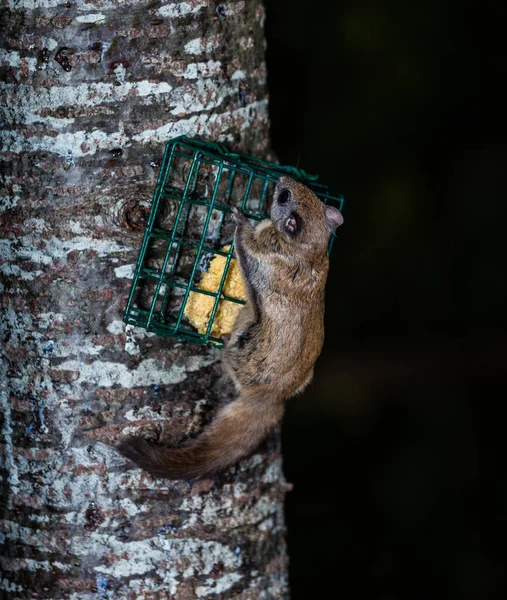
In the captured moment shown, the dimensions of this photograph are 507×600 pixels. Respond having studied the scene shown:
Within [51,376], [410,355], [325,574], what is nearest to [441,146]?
[410,355]

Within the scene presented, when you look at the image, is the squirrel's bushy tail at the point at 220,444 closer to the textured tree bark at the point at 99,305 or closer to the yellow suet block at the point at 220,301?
the textured tree bark at the point at 99,305

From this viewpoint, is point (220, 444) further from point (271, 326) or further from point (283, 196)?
point (283, 196)

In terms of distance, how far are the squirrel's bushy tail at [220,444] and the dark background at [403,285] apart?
257 centimetres

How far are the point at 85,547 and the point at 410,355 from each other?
3.76 meters

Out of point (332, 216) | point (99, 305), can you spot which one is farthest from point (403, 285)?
point (99, 305)

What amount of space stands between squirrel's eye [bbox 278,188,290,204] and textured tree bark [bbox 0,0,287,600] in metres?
0.18

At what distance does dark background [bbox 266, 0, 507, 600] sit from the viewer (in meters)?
4.94

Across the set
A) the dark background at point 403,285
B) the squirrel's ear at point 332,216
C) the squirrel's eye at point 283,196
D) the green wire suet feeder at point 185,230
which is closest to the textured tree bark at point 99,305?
the green wire suet feeder at point 185,230

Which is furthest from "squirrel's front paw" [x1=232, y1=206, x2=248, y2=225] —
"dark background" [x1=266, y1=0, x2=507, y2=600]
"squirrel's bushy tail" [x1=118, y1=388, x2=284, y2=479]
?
"dark background" [x1=266, y1=0, x2=507, y2=600]

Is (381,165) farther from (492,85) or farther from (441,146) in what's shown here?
(492,85)

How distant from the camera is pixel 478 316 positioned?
536 centimetres

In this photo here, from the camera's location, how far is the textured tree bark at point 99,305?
2100 mm

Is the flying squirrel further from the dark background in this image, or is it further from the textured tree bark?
the dark background

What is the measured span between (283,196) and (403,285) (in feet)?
10.2
